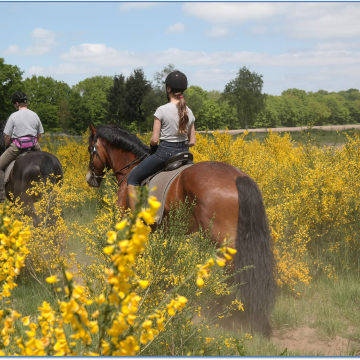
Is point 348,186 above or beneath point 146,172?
beneath

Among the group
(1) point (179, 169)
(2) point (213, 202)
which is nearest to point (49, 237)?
(1) point (179, 169)

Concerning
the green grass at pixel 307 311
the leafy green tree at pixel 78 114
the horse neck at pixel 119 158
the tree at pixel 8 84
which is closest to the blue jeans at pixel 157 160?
the horse neck at pixel 119 158

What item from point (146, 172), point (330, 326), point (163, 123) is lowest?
point (330, 326)

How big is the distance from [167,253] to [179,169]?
1.82 meters

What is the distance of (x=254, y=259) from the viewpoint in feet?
13.2

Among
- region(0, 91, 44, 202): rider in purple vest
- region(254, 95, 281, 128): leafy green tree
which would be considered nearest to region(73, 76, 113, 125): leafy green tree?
region(254, 95, 281, 128): leafy green tree

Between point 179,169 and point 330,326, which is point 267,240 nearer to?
point 330,326

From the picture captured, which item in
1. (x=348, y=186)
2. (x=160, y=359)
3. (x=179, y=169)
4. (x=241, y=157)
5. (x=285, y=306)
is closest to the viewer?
(x=160, y=359)

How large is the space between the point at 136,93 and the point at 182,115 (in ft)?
179

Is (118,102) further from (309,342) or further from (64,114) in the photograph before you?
(309,342)

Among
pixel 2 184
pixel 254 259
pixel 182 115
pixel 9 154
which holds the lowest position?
pixel 254 259

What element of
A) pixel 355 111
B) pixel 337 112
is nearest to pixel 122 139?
pixel 337 112

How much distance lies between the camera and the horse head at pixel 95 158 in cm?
638

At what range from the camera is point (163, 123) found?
4.77 m
